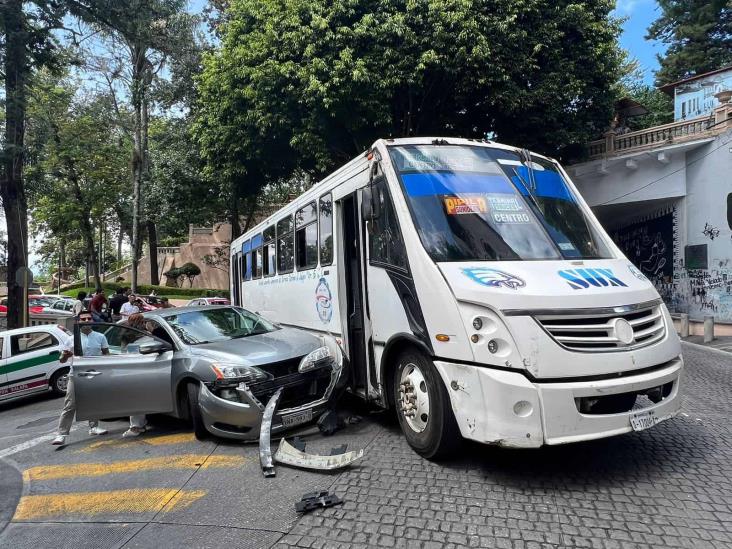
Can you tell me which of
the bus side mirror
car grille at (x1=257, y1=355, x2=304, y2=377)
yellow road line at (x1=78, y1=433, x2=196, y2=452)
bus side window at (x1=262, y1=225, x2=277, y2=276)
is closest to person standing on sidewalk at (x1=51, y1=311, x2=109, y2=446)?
yellow road line at (x1=78, y1=433, x2=196, y2=452)


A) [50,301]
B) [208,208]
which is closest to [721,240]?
[208,208]

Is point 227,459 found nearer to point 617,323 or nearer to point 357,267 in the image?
point 357,267

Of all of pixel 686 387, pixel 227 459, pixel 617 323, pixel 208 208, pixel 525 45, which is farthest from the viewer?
pixel 208 208

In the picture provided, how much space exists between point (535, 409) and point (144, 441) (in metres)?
4.62

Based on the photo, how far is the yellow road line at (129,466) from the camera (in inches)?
197

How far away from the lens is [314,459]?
4.56m

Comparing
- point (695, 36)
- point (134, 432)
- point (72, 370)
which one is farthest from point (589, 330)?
point (695, 36)

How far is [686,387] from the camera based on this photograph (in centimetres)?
717

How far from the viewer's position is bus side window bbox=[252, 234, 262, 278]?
11.0 m

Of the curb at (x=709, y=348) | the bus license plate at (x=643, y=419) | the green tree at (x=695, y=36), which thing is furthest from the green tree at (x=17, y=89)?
the green tree at (x=695, y=36)

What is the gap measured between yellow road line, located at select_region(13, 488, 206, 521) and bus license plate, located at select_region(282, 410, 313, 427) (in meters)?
1.14

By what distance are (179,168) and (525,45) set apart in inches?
659

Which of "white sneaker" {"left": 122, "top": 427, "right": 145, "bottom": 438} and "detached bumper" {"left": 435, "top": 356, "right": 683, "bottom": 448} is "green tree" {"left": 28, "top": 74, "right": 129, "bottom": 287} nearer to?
"white sneaker" {"left": 122, "top": 427, "right": 145, "bottom": 438}

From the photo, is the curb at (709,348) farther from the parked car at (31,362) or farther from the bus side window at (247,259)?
the parked car at (31,362)
